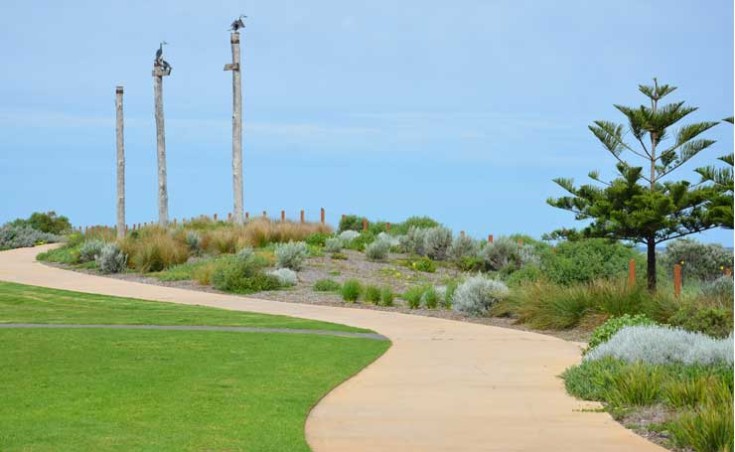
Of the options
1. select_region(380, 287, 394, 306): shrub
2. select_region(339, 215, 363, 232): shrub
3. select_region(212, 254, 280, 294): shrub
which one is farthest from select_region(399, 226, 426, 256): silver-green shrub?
select_region(380, 287, 394, 306): shrub

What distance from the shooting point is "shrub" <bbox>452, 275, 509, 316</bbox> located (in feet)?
63.6

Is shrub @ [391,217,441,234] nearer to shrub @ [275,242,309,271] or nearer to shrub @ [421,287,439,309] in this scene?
shrub @ [275,242,309,271]

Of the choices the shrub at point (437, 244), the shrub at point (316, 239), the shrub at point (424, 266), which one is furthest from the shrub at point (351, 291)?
the shrub at point (437, 244)

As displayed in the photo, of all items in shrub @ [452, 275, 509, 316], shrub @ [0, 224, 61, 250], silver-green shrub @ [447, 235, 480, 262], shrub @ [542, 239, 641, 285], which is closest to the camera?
shrub @ [452, 275, 509, 316]

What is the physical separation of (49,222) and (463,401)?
50.7 m

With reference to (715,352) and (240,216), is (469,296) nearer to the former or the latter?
(715,352)

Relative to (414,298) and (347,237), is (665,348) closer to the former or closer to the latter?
(414,298)

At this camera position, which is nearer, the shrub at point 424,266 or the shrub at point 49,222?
the shrub at point 424,266

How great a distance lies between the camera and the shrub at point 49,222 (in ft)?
185

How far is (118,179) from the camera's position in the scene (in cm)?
3922

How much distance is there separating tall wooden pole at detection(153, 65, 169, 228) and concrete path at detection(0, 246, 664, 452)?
74.2 feet

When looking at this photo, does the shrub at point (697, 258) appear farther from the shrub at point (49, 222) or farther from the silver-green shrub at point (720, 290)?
the shrub at point (49, 222)

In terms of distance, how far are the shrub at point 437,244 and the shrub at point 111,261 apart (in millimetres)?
9914

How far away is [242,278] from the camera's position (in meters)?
24.4
